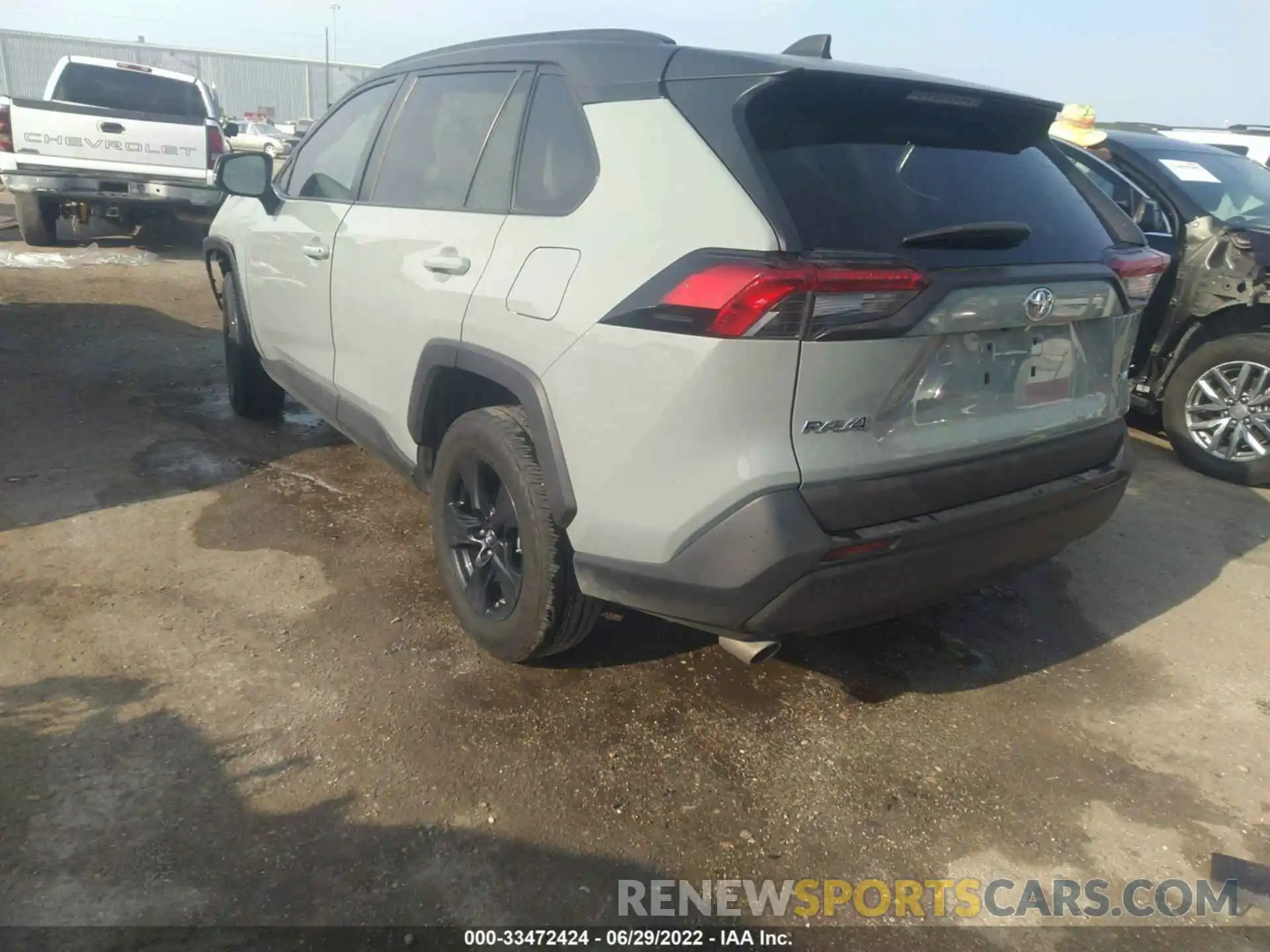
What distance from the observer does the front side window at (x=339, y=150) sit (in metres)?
3.80

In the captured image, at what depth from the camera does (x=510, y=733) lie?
275 centimetres

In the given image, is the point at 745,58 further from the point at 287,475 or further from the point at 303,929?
the point at 287,475

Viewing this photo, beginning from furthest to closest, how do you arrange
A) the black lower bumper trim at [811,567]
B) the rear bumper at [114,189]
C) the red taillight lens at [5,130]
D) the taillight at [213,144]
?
1. the taillight at [213,144]
2. the rear bumper at [114,189]
3. the red taillight lens at [5,130]
4. the black lower bumper trim at [811,567]

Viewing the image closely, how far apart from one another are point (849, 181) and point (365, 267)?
6.33 feet

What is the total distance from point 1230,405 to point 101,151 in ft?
33.4

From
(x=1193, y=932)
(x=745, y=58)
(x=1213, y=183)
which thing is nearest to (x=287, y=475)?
(x=745, y=58)

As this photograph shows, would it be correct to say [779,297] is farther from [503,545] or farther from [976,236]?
[503,545]

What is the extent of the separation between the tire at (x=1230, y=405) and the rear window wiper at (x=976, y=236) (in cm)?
341

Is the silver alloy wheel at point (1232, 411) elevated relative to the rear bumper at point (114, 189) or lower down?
elevated

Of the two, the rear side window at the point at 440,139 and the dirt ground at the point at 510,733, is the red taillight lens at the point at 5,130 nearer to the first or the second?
the dirt ground at the point at 510,733

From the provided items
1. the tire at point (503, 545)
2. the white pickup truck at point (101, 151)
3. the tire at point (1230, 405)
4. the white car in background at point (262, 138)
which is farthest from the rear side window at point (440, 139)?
the white car in background at point (262, 138)

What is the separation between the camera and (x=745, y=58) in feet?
7.59

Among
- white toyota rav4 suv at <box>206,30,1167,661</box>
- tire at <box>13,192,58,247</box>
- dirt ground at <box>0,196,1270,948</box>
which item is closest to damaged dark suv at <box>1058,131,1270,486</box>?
dirt ground at <box>0,196,1270,948</box>

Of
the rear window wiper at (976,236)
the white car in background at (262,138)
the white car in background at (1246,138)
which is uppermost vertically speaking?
the white car in background at (1246,138)
